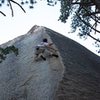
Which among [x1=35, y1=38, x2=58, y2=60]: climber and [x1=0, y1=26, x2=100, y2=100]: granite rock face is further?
[x1=35, y1=38, x2=58, y2=60]: climber

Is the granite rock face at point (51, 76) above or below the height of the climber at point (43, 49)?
below

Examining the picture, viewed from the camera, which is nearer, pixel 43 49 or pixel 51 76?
pixel 51 76

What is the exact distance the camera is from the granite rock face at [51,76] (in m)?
11.7

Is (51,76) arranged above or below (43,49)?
below

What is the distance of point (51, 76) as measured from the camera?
1248cm

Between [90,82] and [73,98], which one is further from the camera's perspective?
[90,82]

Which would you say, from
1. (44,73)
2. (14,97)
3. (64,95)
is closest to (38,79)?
(44,73)

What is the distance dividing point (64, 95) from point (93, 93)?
6.28 feet

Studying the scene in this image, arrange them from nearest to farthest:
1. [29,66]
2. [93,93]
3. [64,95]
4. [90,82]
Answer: [64,95], [93,93], [90,82], [29,66]

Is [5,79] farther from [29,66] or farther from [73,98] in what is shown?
[73,98]

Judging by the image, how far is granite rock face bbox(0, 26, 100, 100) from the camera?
11.7 m

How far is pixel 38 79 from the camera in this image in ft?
41.9

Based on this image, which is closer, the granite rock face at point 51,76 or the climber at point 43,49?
the granite rock face at point 51,76

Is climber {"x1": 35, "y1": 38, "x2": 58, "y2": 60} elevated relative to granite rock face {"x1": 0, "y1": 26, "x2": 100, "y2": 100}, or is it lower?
elevated
